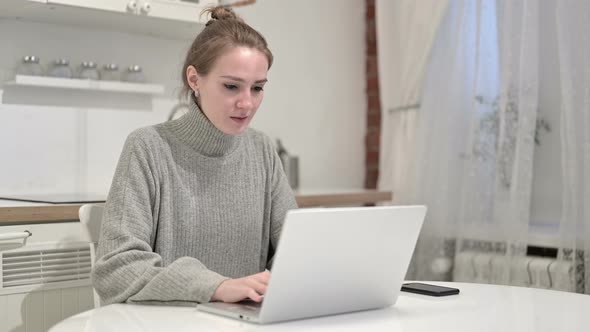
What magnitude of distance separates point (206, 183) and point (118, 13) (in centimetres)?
111

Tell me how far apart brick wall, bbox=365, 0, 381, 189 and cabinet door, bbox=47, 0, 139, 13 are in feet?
5.06

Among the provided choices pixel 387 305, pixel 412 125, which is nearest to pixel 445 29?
pixel 412 125

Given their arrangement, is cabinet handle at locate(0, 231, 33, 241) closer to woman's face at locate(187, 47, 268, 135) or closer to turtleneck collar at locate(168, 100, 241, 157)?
turtleneck collar at locate(168, 100, 241, 157)

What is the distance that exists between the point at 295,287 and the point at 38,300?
1.30 metres

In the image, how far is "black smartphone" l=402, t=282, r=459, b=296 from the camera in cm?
152

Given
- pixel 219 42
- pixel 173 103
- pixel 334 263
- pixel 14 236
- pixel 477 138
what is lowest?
pixel 14 236

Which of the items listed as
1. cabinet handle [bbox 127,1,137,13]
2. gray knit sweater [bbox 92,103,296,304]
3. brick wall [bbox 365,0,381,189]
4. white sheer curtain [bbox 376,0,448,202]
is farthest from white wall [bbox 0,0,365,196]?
gray knit sweater [bbox 92,103,296,304]

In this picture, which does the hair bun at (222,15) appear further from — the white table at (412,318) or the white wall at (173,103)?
the white wall at (173,103)

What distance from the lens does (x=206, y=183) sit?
5.98 ft

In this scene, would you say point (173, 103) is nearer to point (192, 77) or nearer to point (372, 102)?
point (372, 102)

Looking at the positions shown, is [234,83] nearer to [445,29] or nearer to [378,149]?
[445,29]

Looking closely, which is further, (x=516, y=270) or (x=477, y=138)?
(x=477, y=138)

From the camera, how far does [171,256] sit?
5.71 feet

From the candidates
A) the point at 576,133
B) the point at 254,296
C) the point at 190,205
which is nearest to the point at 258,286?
the point at 254,296
